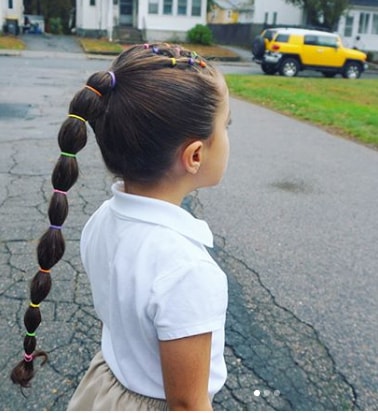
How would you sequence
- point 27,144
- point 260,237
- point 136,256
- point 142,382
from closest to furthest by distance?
1. point 136,256
2. point 142,382
3. point 260,237
4. point 27,144

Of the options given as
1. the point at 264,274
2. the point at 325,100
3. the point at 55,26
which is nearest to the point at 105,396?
the point at 264,274

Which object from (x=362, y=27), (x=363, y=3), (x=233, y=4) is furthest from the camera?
(x=233, y=4)

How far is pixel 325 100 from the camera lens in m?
13.9

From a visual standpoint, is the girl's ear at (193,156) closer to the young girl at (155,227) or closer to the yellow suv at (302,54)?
the young girl at (155,227)

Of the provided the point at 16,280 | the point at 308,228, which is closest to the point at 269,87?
the point at 308,228

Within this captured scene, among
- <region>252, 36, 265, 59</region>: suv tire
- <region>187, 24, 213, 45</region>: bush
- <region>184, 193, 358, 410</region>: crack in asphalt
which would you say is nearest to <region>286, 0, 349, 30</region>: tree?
<region>187, 24, 213, 45</region>: bush

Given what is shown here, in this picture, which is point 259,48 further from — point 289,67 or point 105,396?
point 105,396

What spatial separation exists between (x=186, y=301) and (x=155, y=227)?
7.6 inches

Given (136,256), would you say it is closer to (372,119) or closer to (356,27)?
(372,119)

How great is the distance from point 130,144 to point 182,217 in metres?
0.22

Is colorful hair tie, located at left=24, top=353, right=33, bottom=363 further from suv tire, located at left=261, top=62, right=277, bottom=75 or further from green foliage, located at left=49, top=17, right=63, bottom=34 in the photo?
green foliage, located at left=49, top=17, right=63, bottom=34

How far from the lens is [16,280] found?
3293mm

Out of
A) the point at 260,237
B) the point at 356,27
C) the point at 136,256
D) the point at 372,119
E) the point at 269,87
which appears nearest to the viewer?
the point at 136,256

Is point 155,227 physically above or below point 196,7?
below
